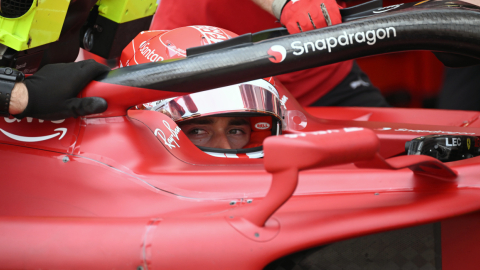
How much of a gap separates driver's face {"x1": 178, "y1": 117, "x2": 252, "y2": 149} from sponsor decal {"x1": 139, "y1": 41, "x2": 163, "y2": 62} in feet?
0.74

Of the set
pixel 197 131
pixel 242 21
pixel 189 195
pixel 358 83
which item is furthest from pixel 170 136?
pixel 358 83

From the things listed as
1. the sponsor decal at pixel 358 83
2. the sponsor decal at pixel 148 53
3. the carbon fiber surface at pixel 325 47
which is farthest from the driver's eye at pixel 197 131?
the sponsor decal at pixel 358 83

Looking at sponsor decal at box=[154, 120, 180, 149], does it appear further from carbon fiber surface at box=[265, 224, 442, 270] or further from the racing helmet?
carbon fiber surface at box=[265, 224, 442, 270]

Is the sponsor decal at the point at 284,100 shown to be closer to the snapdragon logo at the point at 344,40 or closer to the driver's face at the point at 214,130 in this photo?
the driver's face at the point at 214,130

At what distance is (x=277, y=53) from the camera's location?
94 cm

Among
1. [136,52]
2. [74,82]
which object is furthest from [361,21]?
[136,52]

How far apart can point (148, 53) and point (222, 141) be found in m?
0.38

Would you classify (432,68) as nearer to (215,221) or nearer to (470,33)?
(470,33)

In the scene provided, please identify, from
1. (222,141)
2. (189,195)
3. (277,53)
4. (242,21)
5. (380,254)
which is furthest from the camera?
(242,21)

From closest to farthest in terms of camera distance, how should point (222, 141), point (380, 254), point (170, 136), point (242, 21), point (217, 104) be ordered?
1. point (380, 254)
2. point (170, 136)
3. point (217, 104)
4. point (222, 141)
5. point (242, 21)

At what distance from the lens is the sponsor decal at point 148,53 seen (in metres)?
1.39

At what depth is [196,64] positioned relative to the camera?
0.92 m

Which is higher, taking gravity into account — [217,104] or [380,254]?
[380,254]

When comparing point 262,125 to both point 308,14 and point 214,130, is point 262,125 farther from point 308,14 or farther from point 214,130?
point 308,14
